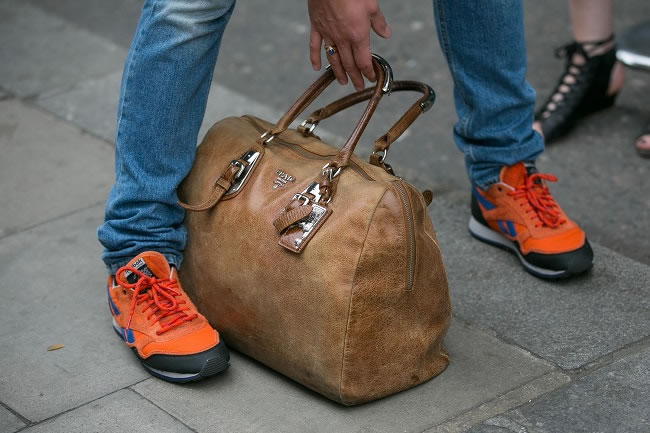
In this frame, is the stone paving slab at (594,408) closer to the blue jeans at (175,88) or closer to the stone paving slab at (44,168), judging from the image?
the blue jeans at (175,88)

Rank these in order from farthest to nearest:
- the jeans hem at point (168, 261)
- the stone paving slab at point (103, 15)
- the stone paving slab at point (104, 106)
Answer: the stone paving slab at point (103, 15)
the stone paving slab at point (104, 106)
the jeans hem at point (168, 261)

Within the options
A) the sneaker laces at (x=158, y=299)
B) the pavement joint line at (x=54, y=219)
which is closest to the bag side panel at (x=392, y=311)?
the sneaker laces at (x=158, y=299)

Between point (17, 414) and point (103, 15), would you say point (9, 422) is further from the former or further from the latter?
point (103, 15)

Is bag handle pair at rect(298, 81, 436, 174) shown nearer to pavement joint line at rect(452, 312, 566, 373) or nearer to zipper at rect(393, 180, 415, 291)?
zipper at rect(393, 180, 415, 291)

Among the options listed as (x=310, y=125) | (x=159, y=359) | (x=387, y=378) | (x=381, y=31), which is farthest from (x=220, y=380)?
(x=381, y=31)

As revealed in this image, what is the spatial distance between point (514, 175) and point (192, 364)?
1.08m

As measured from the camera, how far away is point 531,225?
2732 millimetres

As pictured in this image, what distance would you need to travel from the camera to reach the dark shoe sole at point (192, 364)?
7.39 feet

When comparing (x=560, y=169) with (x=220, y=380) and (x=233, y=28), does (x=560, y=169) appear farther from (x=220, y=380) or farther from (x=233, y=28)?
(x=233, y=28)

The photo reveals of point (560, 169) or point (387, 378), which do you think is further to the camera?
point (560, 169)

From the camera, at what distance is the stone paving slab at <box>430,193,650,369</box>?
2.45 metres

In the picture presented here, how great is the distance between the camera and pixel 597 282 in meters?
2.69

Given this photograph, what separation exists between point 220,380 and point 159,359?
→ 0.49 ft

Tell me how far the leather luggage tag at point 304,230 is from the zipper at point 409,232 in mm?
159
